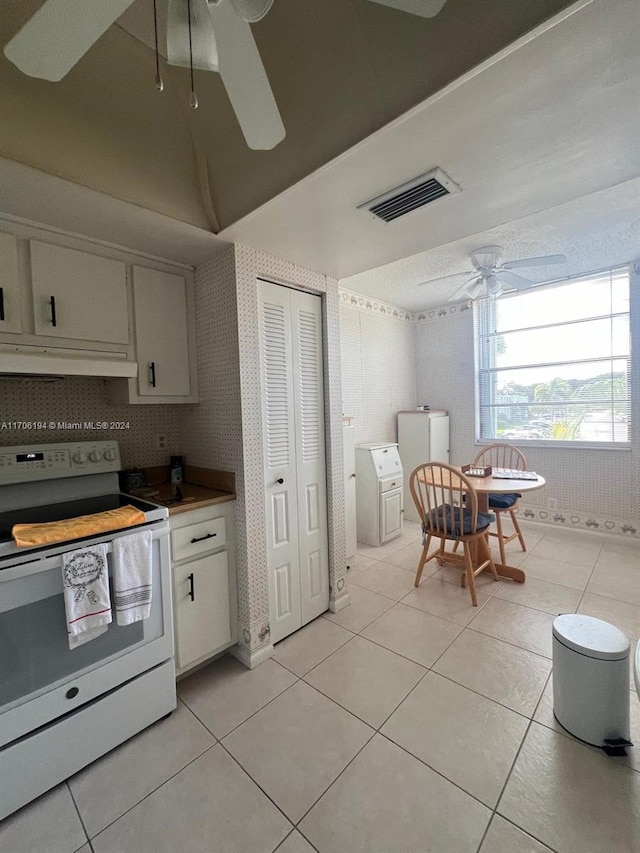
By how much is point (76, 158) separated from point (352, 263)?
1410 millimetres

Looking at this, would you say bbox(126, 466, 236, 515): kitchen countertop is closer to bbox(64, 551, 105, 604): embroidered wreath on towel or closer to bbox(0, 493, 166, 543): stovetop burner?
bbox(0, 493, 166, 543): stovetop burner

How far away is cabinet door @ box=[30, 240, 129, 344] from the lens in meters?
1.62

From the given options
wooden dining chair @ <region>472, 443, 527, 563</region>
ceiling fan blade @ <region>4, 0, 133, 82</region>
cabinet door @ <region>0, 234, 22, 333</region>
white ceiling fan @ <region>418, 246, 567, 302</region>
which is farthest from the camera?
wooden dining chair @ <region>472, 443, 527, 563</region>

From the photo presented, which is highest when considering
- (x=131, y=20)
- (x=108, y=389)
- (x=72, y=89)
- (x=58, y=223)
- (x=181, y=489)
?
(x=131, y=20)

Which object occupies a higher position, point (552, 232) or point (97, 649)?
point (552, 232)

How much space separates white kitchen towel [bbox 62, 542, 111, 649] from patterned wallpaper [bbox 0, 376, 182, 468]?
2.77ft

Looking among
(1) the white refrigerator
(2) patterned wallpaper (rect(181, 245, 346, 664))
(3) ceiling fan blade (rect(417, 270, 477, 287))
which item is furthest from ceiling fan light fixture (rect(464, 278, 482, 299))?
(2) patterned wallpaper (rect(181, 245, 346, 664))

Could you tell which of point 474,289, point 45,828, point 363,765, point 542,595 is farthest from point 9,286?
point 542,595

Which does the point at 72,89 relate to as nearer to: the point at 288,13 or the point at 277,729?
the point at 288,13

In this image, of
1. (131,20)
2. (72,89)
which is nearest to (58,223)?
(72,89)

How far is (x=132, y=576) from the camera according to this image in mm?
1462

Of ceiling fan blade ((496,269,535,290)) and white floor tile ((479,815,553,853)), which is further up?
ceiling fan blade ((496,269,535,290))

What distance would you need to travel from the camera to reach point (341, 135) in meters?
1.21

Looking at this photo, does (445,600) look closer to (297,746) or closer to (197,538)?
(297,746)
